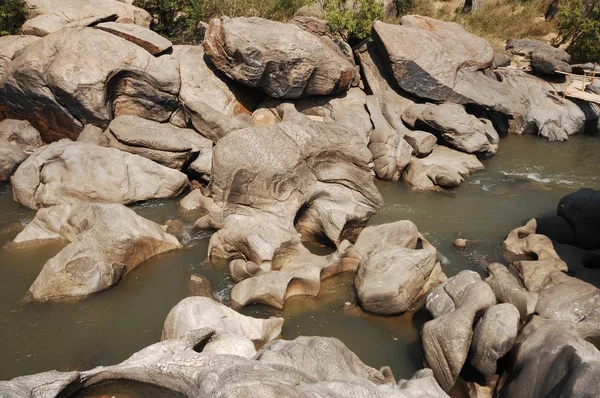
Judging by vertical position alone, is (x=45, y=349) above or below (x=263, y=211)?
below

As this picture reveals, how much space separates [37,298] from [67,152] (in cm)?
613

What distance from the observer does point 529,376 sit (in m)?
9.05

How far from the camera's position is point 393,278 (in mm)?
12547

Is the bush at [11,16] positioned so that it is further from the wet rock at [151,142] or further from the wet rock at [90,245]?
the wet rock at [90,245]

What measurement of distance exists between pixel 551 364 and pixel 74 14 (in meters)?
22.6

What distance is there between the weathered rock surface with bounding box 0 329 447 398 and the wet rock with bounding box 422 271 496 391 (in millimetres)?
1595

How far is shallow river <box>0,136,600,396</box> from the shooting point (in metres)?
11.1

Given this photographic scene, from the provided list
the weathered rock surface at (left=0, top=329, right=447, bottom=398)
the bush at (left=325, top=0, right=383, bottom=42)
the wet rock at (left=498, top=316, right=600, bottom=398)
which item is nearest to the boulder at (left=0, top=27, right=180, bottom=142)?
→ the bush at (left=325, top=0, right=383, bottom=42)

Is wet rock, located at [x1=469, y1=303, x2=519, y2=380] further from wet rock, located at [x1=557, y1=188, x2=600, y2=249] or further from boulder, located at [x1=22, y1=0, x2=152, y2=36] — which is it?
boulder, located at [x1=22, y1=0, x2=152, y2=36]

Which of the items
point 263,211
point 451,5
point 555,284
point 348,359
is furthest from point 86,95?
point 451,5

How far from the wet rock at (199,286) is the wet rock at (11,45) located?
13.0 m

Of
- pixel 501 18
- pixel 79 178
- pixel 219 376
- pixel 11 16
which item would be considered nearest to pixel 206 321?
pixel 219 376

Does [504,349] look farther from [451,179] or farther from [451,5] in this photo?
[451,5]

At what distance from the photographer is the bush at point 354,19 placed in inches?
1004
